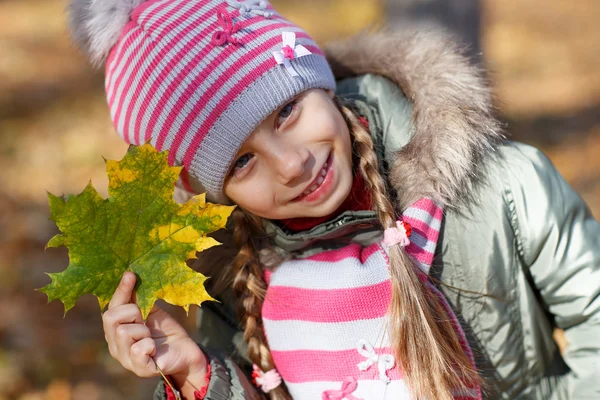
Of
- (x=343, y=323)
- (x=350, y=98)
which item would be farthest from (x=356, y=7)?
(x=343, y=323)

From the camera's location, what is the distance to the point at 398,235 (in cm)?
176

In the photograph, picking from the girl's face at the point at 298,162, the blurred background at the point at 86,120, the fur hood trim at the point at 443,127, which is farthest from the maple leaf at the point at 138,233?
the blurred background at the point at 86,120

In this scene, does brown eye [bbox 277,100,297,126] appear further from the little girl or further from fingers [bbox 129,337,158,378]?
fingers [bbox 129,337,158,378]

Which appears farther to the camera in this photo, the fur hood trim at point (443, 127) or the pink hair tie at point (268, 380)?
the pink hair tie at point (268, 380)

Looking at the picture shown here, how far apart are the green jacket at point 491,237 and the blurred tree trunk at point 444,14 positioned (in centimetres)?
167

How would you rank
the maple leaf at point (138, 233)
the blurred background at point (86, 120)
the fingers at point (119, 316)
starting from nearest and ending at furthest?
the maple leaf at point (138, 233) < the fingers at point (119, 316) < the blurred background at point (86, 120)

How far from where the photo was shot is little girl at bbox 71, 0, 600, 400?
1.79 m

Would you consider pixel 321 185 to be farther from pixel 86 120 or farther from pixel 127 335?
pixel 86 120

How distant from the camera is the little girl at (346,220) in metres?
1.79

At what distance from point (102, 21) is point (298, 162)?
31.8 inches

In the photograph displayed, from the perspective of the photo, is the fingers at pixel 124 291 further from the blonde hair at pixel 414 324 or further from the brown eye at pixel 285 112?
the blonde hair at pixel 414 324

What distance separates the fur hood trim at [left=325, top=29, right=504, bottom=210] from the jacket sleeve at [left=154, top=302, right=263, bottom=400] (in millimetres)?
738

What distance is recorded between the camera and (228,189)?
1.88m

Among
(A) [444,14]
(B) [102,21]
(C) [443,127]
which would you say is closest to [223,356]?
(C) [443,127]
